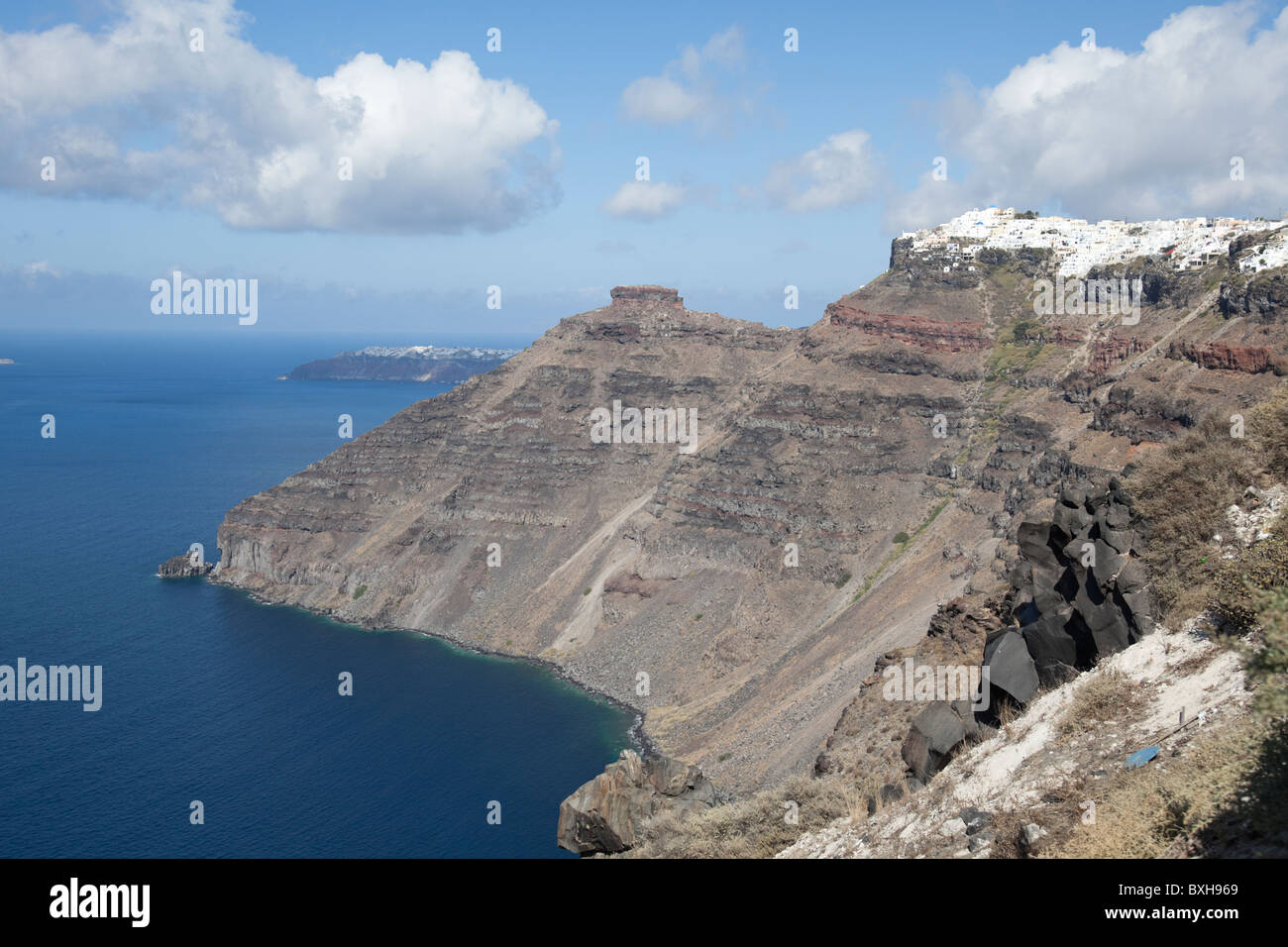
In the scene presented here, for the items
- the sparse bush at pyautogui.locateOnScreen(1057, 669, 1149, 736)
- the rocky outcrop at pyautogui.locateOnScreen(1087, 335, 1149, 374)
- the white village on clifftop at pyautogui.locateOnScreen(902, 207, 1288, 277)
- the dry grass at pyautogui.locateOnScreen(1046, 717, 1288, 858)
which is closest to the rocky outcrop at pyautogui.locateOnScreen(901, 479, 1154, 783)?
the sparse bush at pyautogui.locateOnScreen(1057, 669, 1149, 736)

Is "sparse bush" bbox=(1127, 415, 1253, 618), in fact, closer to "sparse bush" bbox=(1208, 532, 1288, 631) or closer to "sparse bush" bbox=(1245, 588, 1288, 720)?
"sparse bush" bbox=(1208, 532, 1288, 631)

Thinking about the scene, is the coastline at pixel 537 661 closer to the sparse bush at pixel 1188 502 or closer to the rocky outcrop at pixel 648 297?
the sparse bush at pixel 1188 502

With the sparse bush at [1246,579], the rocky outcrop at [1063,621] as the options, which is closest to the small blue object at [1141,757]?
the sparse bush at [1246,579]

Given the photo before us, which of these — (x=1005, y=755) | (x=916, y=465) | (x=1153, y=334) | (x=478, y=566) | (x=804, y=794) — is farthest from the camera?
(x=478, y=566)

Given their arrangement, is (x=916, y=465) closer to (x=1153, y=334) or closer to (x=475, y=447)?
(x=1153, y=334)

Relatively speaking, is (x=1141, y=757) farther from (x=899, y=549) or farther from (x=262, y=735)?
(x=262, y=735)

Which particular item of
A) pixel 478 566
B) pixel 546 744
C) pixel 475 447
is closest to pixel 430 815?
pixel 546 744

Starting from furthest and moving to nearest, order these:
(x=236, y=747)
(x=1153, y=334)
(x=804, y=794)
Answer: (x=1153, y=334)
(x=236, y=747)
(x=804, y=794)
